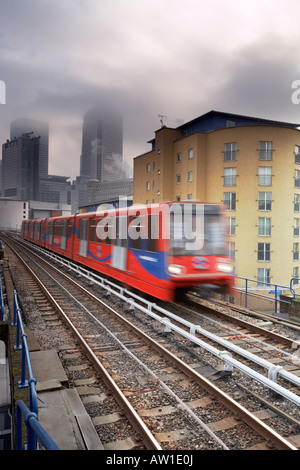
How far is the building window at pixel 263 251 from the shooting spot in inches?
1136

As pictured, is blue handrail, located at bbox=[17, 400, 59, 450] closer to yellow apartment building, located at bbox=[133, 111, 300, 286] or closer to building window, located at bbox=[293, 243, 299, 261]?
yellow apartment building, located at bbox=[133, 111, 300, 286]

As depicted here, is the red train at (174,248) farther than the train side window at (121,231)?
No

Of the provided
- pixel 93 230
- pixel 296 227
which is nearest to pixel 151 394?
pixel 93 230

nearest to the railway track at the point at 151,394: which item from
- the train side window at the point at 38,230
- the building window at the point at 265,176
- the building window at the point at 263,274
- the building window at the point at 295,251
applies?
the building window at the point at 263,274

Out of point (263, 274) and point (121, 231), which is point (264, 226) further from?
point (121, 231)

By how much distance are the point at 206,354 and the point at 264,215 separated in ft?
78.0

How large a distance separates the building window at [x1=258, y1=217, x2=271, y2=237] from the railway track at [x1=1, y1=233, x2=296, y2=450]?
21.8 metres

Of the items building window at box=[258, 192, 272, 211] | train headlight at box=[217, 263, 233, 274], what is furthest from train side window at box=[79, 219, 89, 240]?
building window at box=[258, 192, 272, 211]

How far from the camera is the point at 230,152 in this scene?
97.8 ft

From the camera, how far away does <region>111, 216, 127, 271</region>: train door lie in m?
12.3

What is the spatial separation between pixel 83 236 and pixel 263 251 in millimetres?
17000

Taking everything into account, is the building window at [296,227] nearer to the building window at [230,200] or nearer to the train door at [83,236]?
the building window at [230,200]

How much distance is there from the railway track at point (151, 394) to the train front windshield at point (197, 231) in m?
2.35
